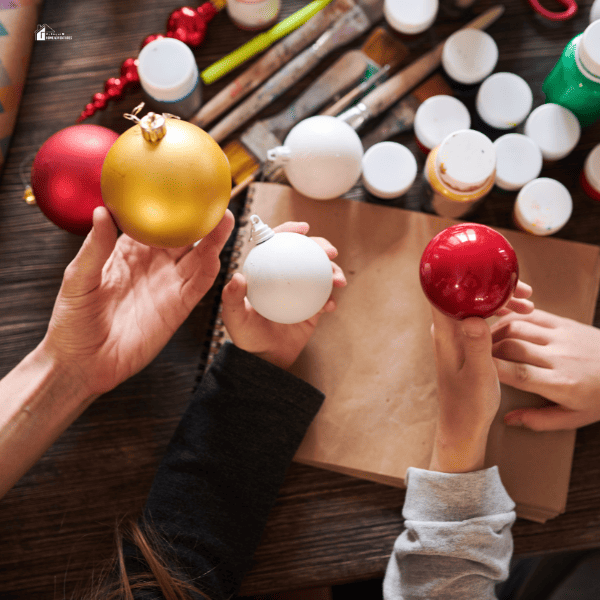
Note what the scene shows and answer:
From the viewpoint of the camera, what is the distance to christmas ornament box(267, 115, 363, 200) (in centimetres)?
67

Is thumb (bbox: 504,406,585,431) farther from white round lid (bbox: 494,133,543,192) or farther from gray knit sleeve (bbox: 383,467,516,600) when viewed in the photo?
white round lid (bbox: 494,133,543,192)

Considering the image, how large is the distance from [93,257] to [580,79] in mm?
720

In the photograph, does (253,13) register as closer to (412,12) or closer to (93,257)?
(412,12)

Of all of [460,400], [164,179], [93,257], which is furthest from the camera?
[460,400]

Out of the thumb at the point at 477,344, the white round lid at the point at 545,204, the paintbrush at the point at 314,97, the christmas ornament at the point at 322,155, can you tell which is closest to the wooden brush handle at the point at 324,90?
the paintbrush at the point at 314,97

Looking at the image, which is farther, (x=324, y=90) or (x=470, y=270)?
(x=324, y=90)

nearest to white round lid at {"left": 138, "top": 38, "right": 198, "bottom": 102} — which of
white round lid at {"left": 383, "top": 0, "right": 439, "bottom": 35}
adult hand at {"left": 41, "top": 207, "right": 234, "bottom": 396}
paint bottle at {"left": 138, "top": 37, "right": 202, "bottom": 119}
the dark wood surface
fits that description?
paint bottle at {"left": 138, "top": 37, "right": 202, "bottom": 119}

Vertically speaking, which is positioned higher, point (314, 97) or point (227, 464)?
point (314, 97)

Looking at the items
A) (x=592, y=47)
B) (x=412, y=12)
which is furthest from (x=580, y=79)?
(x=412, y=12)

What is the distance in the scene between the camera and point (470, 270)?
1.76 ft

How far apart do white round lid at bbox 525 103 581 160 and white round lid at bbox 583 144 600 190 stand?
0.03 metres

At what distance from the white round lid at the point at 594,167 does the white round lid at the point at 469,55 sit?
0.21 metres

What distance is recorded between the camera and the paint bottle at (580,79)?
656 millimetres

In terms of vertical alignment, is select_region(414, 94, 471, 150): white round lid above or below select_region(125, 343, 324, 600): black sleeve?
above
